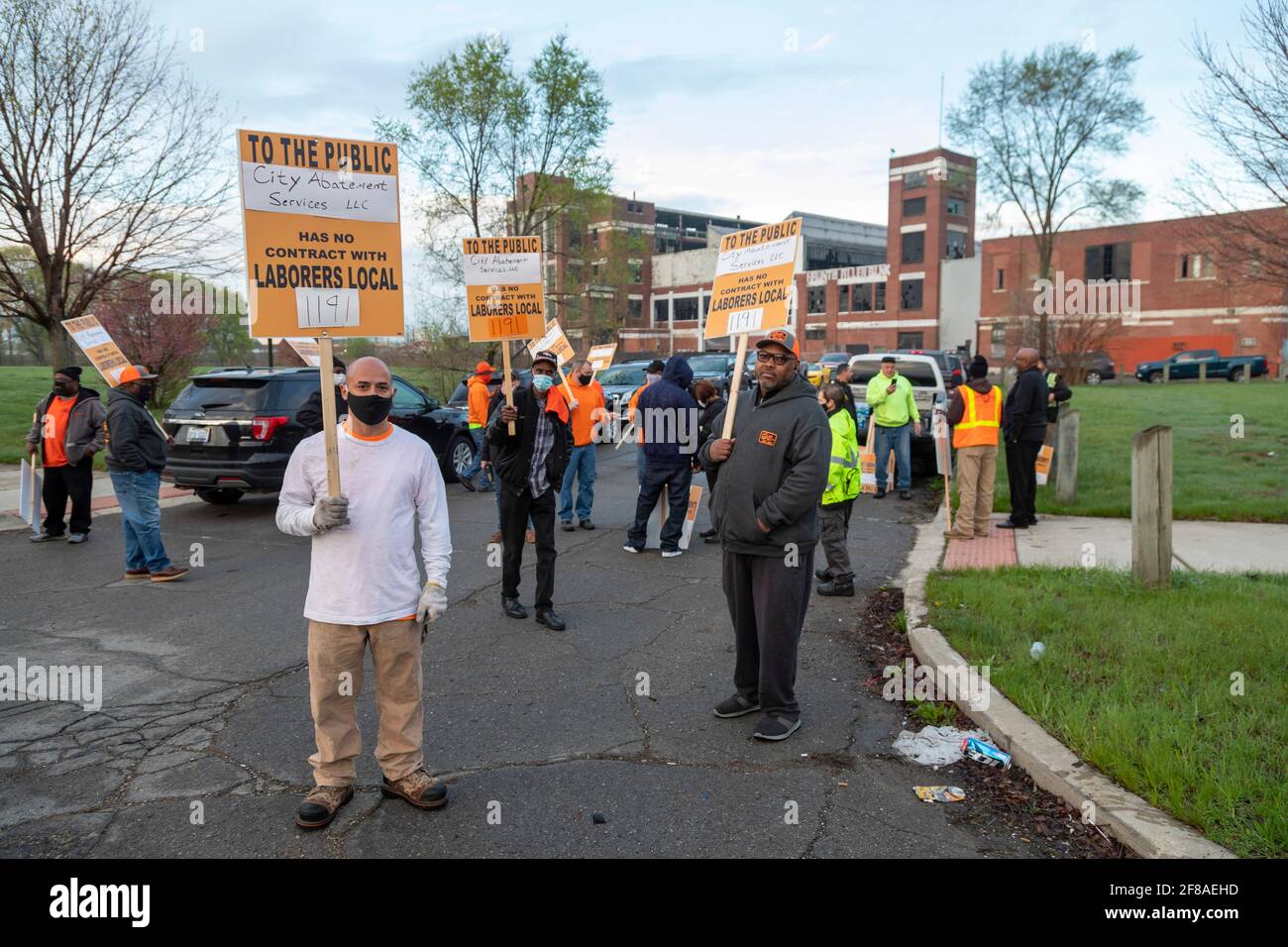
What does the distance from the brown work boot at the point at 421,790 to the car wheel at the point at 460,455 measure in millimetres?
10600

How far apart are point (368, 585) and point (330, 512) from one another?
0.36m

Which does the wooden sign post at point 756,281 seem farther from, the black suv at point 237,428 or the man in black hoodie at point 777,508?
the black suv at point 237,428

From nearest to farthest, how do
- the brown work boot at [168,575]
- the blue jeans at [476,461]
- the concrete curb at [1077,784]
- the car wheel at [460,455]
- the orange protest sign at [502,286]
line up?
1. the concrete curb at [1077,784]
2. the orange protest sign at [502,286]
3. the brown work boot at [168,575]
4. the blue jeans at [476,461]
5. the car wheel at [460,455]

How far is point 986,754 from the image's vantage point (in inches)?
173

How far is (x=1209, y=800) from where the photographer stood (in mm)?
3580

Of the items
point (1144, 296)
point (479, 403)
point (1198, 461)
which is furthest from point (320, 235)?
point (1144, 296)

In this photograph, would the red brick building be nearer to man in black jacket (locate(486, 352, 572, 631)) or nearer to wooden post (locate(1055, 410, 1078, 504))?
wooden post (locate(1055, 410, 1078, 504))

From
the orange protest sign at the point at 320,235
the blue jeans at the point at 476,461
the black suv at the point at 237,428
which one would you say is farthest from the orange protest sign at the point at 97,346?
the orange protest sign at the point at 320,235

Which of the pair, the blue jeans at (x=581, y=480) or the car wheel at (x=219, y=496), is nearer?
the blue jeans at (x=581, y=480)

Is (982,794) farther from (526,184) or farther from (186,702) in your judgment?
(526,184)

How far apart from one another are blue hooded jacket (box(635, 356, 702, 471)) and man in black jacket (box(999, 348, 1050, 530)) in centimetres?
356

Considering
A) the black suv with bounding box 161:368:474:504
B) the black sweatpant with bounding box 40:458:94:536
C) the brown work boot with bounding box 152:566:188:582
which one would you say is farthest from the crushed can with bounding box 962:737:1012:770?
the black sweatpant with bounding box 40:458:94:536

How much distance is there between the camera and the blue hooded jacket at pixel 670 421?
9.06m

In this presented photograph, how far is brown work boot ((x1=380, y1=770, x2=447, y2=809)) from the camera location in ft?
12.5
